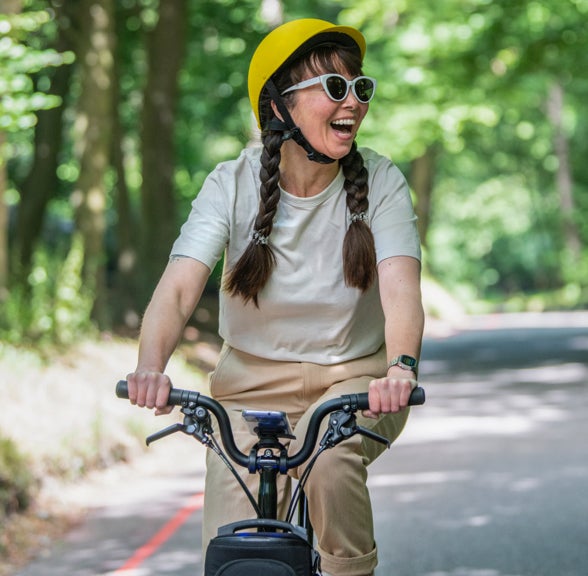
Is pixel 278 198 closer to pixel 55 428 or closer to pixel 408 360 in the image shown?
pixel 408 360

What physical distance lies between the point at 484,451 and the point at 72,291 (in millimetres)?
5877

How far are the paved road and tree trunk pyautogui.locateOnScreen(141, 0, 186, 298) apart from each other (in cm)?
646

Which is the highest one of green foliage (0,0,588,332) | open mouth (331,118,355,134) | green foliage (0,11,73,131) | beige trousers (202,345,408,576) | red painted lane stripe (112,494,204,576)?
green foliage (0,0,588,332)

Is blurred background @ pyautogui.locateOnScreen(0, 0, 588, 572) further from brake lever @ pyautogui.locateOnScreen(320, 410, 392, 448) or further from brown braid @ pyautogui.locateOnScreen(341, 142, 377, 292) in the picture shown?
brake lever @ pyautogui.locateOnScreen(320, 410, 392, 448)

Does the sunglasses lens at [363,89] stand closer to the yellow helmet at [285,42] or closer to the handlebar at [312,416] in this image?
the yellow helmet at [285,42]

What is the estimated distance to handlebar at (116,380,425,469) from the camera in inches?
140

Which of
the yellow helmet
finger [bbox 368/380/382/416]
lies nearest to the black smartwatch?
finger [bbox 368/380/382/416]

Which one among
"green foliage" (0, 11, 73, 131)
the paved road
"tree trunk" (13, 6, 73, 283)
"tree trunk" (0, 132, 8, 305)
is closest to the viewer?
the paved road

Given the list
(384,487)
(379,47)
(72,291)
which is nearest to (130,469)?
(384,487)

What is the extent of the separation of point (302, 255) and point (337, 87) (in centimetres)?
50

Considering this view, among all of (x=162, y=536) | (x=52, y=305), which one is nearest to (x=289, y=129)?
(x=162, y=536)

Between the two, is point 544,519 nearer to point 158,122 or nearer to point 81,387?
point 81,387

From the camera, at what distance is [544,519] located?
28.8ft

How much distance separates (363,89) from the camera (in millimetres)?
4145
